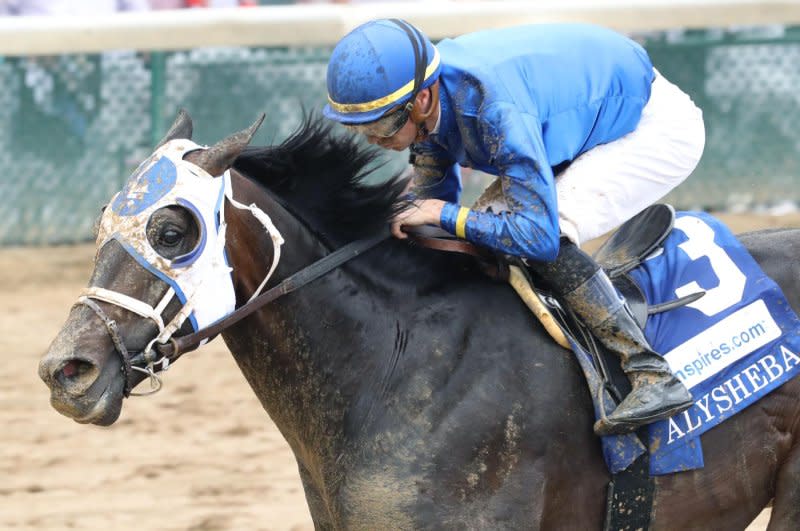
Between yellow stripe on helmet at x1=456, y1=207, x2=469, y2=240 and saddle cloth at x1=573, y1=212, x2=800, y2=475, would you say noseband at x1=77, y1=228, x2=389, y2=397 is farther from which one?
saddle cloth at x1=573, y1=212, x2=800, y2=475

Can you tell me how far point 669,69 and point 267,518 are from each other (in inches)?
213

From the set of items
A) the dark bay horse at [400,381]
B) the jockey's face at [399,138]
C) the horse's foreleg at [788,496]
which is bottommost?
the horse's foreleg at [788,496]

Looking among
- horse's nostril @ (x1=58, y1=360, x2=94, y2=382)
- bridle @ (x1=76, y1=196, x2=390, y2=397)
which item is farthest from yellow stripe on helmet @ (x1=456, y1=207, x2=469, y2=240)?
horse's nostril @ (x1=58, y1=360, x2=94, y2=382)

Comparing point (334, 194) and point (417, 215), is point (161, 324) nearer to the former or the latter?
point (334, 194)

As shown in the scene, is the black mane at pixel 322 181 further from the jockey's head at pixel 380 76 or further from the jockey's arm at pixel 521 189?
the jockey's arm at pixel 521 189

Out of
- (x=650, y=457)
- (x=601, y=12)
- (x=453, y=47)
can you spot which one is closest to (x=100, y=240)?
(x=453, y=47)

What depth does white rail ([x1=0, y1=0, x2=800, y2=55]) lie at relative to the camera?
8.72 metres

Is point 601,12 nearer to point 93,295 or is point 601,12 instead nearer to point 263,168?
point 263,168

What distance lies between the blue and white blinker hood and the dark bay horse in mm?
29

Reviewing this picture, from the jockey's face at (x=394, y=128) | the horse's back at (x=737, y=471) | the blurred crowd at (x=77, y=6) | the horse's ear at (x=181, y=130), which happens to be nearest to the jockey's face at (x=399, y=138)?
the jockey's face at (x=394, y=128)

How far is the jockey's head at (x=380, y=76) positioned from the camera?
11.3ft

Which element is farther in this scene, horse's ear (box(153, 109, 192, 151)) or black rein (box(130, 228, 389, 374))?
horse's ear (box(153, 109, 192, 151))

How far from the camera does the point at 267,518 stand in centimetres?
529

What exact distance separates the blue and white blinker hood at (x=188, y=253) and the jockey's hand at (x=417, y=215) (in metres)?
0.54
